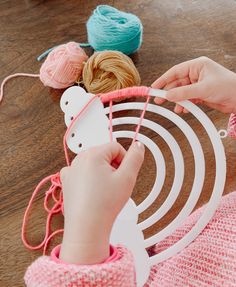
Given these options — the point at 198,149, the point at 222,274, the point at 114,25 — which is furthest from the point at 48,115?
the point at 222,274

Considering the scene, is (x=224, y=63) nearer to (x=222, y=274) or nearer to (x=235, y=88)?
(x=235, y=88)

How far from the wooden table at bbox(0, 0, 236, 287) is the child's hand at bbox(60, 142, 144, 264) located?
260 millimetres

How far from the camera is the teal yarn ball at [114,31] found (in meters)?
0.80

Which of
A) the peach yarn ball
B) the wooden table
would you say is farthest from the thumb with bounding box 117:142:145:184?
the peach yarn ball

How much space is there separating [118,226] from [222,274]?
0.46 feet

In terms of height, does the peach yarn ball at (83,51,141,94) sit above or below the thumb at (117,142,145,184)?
below

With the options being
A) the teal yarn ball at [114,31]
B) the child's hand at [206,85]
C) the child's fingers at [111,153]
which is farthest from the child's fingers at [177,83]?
the teal yarn ball at [114,31]

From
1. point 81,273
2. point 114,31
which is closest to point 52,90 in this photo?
point 114,31

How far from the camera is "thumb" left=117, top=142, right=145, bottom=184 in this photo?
399mm

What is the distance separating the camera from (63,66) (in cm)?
79

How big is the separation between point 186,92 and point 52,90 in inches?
14.8

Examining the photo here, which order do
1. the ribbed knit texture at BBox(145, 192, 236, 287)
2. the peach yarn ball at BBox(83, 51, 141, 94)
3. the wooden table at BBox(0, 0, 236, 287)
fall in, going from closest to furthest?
the ribbed knit texture at BBox(145, 192, 236, 287) → the wooden table at BBox(0, 0, 236, 287) → the peach yarn ball at BBox(83, 51, 141, 94)

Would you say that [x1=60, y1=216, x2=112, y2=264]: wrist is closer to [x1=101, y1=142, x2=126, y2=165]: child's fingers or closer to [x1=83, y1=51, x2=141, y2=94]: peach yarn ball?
[x1=101, y1=142, x2=126, y2=165]: child's fingers

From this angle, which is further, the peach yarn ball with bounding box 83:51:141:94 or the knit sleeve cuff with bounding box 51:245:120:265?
the peach yarn ball with bounding box 83:51:141:94
